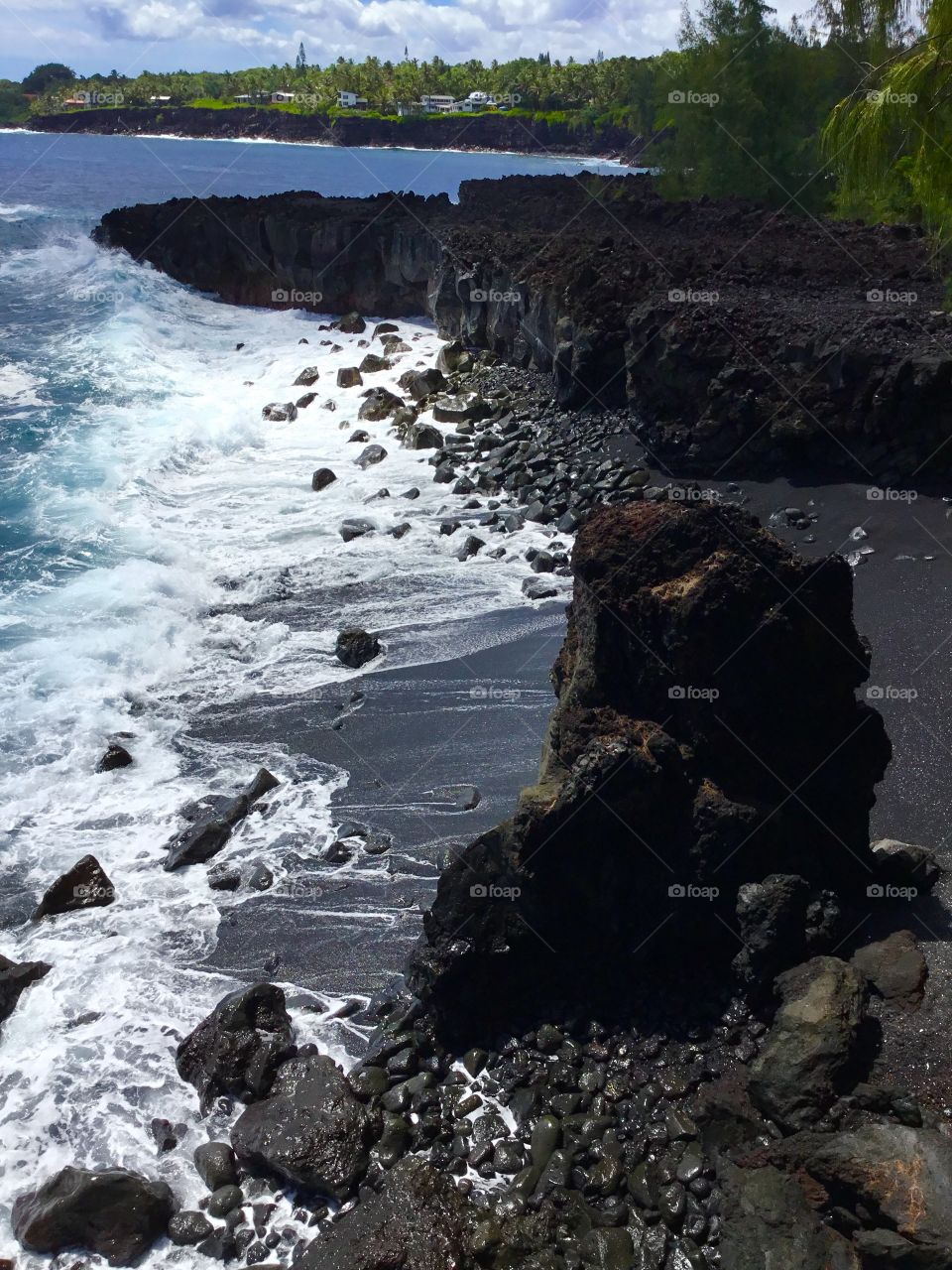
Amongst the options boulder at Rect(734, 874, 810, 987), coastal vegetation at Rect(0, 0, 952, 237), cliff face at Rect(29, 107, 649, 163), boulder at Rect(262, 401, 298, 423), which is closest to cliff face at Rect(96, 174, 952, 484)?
coastal vegetation at Rect(0, 0, 952, 237)

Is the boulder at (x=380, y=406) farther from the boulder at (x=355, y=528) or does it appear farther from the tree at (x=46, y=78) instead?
the tree at (x=46, y=78)

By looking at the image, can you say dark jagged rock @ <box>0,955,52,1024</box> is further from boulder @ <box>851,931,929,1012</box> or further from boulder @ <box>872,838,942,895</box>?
boulder @ <box>872,838,942,895</box>

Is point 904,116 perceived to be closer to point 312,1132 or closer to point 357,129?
point 312,1132

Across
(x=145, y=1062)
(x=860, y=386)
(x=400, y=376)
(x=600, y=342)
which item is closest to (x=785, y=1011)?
(x=145, y=1062)

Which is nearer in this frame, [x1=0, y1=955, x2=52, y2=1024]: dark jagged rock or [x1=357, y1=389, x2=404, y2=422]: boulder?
[x1=0, y1=955, x2=52, y2=1024]: dark jagged rock

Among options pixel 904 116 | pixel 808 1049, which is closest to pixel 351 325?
pixel 904 116

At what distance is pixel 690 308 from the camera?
19203 mm

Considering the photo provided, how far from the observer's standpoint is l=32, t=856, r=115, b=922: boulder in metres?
9.71

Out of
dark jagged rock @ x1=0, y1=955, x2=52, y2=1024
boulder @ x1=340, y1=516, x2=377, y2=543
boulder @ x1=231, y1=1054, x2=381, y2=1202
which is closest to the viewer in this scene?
boulder @ x1=231, y1=1054, x2=381, y2=1202

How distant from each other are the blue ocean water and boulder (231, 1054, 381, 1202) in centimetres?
29

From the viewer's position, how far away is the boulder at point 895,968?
7.18 metres

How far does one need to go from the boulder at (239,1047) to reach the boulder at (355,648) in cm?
614

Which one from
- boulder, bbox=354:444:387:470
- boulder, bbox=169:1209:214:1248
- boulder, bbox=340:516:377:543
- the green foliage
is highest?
the green foliage

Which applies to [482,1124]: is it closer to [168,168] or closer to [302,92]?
[168,168]
